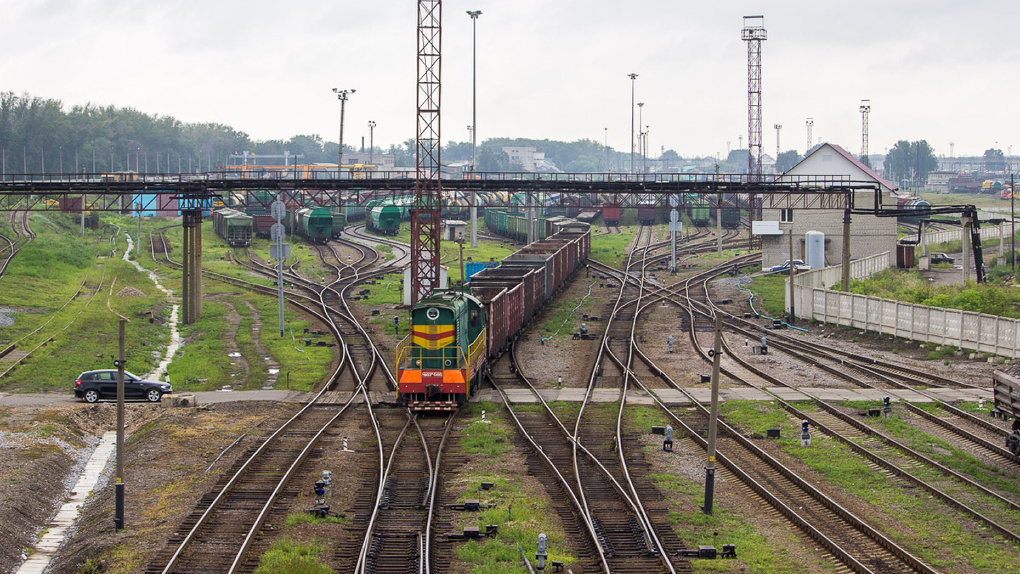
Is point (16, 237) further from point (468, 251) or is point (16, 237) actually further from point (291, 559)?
point (291, 559)

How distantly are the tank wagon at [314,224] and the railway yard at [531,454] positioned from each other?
130 feet

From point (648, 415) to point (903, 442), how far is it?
7.42 metres

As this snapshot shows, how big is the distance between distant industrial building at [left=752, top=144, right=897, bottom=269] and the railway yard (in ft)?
79.8

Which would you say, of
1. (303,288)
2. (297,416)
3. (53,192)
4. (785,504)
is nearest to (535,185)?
(303,288)

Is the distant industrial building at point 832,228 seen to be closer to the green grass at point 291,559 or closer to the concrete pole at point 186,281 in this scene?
the concrete pole at point 186,281

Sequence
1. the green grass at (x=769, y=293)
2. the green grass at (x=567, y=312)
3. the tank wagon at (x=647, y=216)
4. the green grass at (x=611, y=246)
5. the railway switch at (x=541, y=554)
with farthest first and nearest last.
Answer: the tank wagon at (x=647, y=216) < the green grass at (x=611, y=246) < the green grass at (x=769, y=293) < the green grass at (x=567, y=312) < the railway switch at (x=541, y=554)

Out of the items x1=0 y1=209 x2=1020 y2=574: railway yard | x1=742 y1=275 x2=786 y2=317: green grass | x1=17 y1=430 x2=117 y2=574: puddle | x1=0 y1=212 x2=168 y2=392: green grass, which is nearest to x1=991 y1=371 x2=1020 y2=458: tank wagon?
x1=0 y1=209 x2=1020 y2=574: railway yard

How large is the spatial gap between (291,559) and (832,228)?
6486 centimetres

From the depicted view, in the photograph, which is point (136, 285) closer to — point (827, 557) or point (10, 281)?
point (10, 281)

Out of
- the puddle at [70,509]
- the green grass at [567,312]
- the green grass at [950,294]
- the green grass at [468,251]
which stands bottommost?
the puddle at [70,509]

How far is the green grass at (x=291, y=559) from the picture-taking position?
54.9ft

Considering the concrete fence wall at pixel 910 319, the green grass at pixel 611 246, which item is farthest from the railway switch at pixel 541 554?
the green grass at pixel 611 246

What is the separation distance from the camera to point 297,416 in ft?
98.7

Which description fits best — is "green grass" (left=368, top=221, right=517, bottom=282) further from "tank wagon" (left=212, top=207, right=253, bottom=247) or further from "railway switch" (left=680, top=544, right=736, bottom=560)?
"railway switch" (left=680, top=544, right=736, bottom=560)
